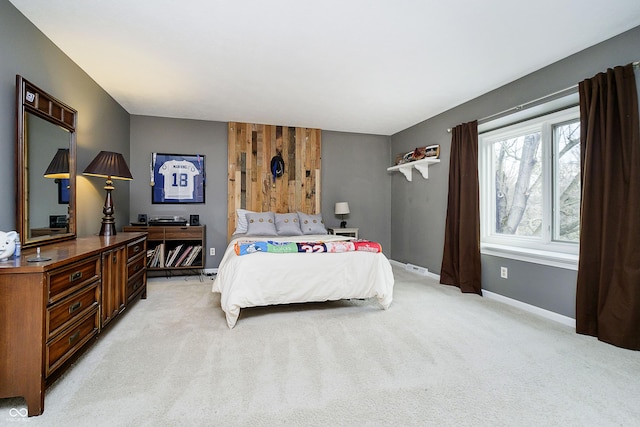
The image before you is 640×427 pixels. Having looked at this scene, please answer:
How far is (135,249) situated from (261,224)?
161cm

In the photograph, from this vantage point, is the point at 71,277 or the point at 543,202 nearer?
the point at 71,277

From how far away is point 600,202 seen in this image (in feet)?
7.79

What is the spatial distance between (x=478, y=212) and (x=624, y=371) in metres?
1.91

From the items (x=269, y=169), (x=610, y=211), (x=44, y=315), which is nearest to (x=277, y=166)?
(x=269, y=169)

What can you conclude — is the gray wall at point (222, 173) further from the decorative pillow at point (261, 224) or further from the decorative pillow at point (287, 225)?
the decorative pillow at point (287, 225)

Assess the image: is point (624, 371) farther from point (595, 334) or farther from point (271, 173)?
point (271, 173)

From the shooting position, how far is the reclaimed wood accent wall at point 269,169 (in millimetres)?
4691

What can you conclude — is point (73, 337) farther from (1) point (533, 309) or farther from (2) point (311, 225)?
(1) point (533, 309)

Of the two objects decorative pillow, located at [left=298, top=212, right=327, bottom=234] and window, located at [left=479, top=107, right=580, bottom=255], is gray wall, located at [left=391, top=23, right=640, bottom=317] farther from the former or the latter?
decorative pillow, located at [left=298, top=212, right=327, bottom=234]

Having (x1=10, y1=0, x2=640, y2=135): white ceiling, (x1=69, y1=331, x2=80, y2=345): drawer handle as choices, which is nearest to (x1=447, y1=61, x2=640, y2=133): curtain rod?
(x1=10, y1=0, x2=640, y2=135): white ceiling

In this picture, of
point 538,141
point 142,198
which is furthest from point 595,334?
point 142,198

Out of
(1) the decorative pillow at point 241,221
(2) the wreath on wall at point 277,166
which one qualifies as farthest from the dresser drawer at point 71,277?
(2) the wreath on wall at point 277,166

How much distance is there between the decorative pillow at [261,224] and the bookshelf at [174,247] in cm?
65

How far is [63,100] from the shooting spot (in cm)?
263
